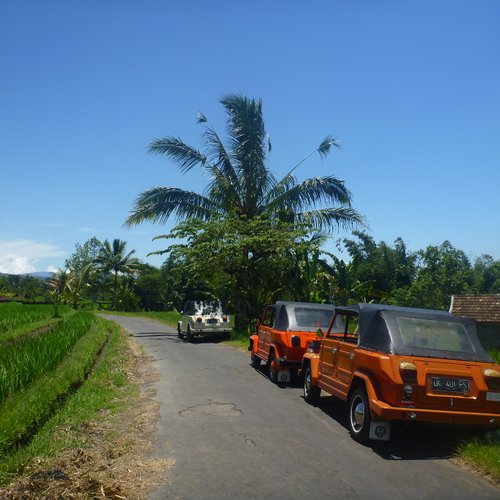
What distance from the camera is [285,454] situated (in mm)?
6637

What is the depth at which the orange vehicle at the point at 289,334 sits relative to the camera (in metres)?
11.7

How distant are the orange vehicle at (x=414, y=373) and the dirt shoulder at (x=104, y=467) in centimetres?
273

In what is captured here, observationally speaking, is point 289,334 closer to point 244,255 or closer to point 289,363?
point 289,363

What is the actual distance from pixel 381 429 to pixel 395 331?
1.31m

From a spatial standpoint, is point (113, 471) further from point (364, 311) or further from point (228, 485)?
point (364, 311)

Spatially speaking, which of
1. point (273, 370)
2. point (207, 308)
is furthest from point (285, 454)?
point (207, 308)

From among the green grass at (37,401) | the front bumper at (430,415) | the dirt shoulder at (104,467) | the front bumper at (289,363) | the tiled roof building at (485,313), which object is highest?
the tiled roof building at (485,313)

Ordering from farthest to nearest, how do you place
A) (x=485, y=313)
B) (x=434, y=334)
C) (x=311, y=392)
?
(x=485, y=313), (x=311, y=392), (x=434, y=334)

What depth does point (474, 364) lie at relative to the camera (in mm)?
7164

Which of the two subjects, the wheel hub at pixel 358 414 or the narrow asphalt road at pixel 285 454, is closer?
the narrow asphalt road at pixel 285 454

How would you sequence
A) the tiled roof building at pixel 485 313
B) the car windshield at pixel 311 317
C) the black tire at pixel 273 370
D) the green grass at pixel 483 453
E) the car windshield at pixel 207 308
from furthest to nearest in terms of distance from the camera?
the tiled roof building at pixel 485 313, the car windshield at pixel 207 308, the car windshield at pixel 311 317, the black tire at pixel 273 370, the green grass at pixel 483 453

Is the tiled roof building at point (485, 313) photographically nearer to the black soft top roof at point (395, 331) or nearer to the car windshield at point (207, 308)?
the car windshield at point (207, 308)

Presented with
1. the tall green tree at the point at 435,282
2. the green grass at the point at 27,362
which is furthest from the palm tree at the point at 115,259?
the green grass at the point at 27,362

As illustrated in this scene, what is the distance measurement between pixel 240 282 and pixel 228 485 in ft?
64.9
